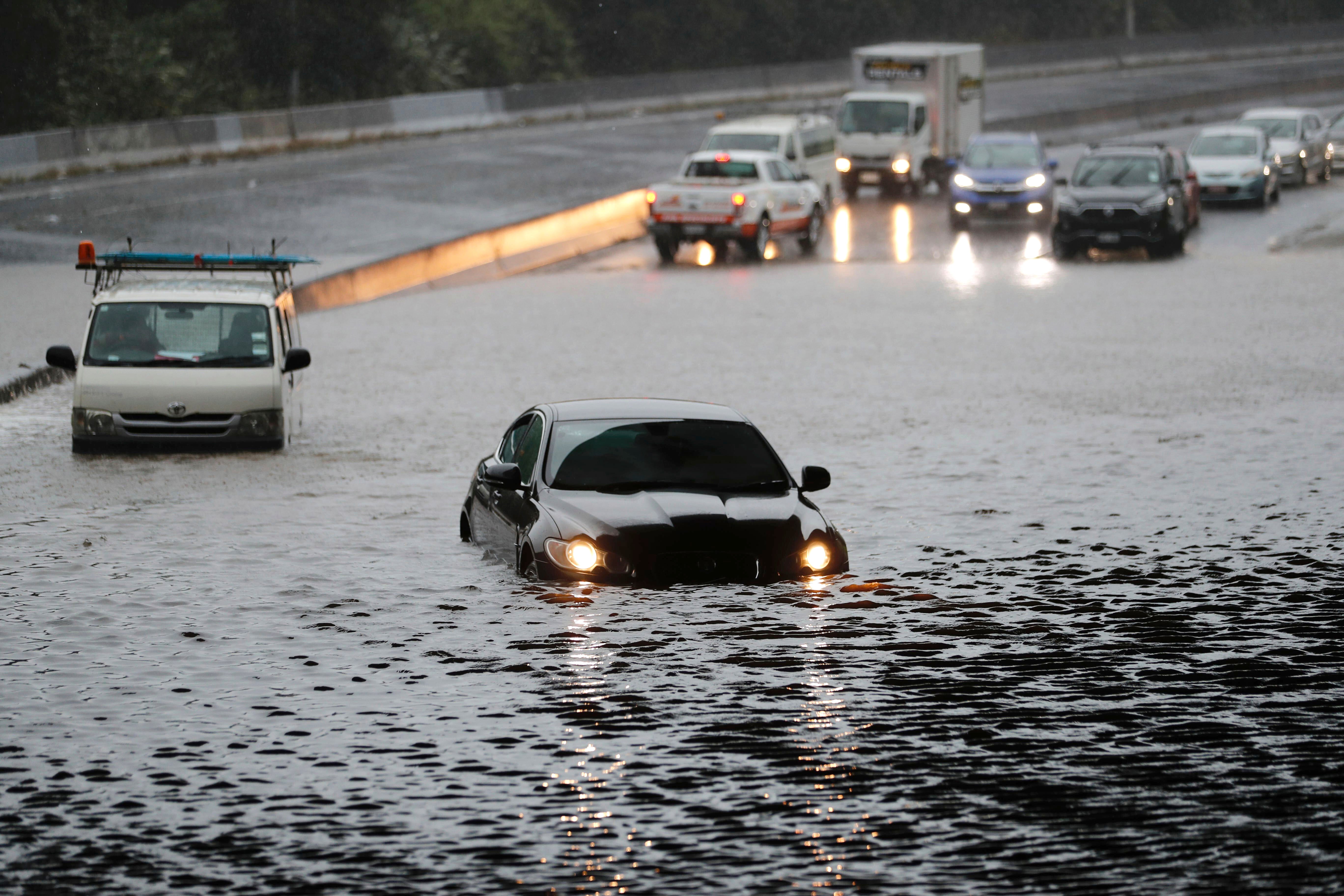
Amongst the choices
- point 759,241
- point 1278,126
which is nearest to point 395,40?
point 1278,126

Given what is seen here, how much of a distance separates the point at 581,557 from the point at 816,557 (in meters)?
1.26

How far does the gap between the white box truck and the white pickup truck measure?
8.23 metres

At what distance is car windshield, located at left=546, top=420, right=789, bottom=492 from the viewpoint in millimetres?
11328

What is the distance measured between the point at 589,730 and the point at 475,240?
25175mm

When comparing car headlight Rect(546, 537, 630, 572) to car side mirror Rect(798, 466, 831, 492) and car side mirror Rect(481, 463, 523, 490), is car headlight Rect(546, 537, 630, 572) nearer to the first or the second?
car side mirror Rect(481, 463, 523, 490)

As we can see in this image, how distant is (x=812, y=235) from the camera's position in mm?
35469

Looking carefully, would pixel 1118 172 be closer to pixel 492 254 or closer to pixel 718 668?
pixel 492 254

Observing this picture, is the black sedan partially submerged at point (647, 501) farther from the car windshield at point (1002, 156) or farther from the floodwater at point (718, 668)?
the car windshield at point (1002, 156)

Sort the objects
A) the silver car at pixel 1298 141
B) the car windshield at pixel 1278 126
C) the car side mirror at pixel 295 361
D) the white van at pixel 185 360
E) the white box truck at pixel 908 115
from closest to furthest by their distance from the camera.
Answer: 1. the white van at pixel 185 360
2. the car side mirror at pixel 295 361
3. the white box truck at pixel 908 115
4. the silver car at pixel 1298 141
5. the car windshield at pixel 1278 126

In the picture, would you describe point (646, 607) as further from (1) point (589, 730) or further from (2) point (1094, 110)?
(2) point (1094, 110)

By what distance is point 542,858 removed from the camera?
659 cm

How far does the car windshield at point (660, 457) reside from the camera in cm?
1133

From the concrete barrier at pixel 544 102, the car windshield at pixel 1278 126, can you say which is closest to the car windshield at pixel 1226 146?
the car windshield at pixel 1278 126

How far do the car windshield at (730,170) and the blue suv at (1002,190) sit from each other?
4.52m
